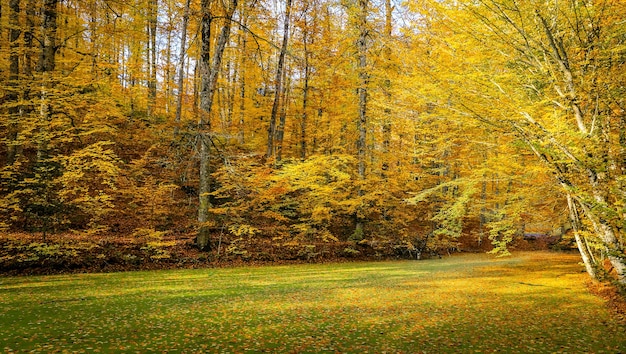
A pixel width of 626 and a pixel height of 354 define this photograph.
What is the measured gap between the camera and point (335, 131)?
22.0 meters

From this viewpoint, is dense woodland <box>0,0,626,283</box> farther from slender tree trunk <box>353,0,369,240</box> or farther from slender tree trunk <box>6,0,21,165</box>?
slender tree trunk <box>6,0,21,165</box>

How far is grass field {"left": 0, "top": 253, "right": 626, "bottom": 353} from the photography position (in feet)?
18.0

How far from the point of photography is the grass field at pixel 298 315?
550cm

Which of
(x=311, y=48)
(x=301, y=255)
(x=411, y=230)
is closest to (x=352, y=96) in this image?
(x=311, y=48)

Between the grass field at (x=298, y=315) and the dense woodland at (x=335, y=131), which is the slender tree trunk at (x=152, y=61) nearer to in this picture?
the dense woodland at (x=335, y=131)

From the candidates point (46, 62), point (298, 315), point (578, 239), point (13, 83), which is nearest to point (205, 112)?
point (46, 62)

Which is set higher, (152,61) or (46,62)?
(152,61)

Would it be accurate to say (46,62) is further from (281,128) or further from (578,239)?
(578,239)

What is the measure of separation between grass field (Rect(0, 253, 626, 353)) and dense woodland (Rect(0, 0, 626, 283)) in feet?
5.82

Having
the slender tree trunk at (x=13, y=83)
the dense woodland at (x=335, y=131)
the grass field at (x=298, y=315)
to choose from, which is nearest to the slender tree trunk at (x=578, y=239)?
the dense woodland at (x=335, y=131)

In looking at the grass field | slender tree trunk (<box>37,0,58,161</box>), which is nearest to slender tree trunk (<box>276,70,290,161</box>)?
slender tree trunk (<box>37,0,58,161</box>)

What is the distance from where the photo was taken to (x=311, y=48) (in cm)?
2025

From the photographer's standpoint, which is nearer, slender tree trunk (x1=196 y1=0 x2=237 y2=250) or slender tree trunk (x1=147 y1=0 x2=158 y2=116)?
slender tree trunk (x1=196 y1=0 x2=237 y2=250)

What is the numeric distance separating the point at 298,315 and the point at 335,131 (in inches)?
628
